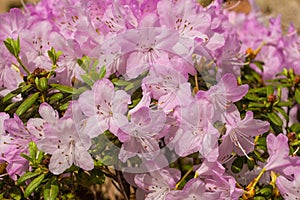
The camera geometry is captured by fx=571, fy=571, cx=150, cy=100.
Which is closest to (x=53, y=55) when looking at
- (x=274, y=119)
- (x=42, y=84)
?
(x=42, y=84)

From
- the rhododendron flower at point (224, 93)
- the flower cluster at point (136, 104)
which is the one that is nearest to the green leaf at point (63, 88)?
the flower cluster at point (136, 104)

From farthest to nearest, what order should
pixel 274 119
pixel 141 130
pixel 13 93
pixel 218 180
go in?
1. pixel 274 119
2. pixel 13 93
3. pixel 218 180
4. pixel 141 130

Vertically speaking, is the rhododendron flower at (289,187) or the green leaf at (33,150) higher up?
the green leaf at (33,150)

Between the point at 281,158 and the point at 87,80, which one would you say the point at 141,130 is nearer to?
the point at 87,80

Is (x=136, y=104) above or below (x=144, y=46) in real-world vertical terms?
below

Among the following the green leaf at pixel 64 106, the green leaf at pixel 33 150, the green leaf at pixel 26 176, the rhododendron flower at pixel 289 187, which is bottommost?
the rhododendron flower at pixel 289 187

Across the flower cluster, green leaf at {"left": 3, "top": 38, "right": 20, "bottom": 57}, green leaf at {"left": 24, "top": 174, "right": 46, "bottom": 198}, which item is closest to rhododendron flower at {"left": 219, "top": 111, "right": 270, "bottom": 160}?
the flower cluster

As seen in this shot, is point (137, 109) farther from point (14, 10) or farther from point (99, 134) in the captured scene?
point (14, 10)

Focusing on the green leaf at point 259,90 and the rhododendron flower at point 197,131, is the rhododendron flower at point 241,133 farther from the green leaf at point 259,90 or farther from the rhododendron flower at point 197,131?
the green leaf at point 259,90
